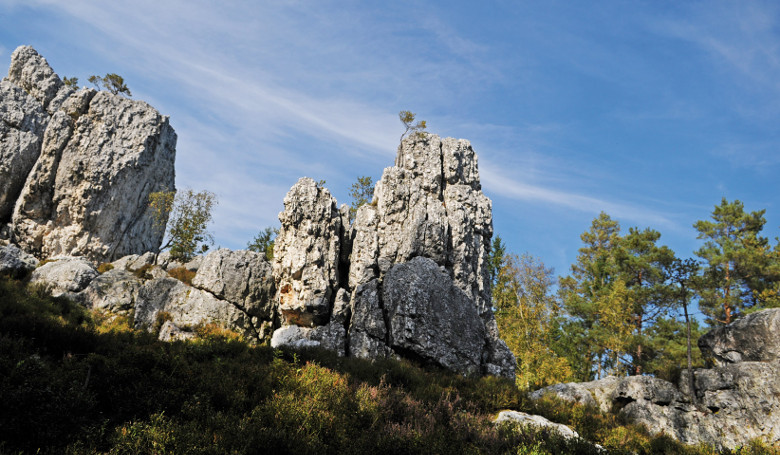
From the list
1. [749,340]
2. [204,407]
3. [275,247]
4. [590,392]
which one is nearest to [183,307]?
[275,247]

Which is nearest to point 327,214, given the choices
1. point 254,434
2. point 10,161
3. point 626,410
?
point 626,410

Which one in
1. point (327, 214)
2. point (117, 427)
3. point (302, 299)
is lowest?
point (117, 427)

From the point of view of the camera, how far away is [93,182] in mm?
36688

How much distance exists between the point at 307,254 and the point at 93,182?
2203 centimetres

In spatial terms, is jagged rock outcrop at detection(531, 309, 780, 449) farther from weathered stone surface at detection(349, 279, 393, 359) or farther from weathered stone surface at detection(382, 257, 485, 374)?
weathered stone surface at detection(349, 279, 393, 359)

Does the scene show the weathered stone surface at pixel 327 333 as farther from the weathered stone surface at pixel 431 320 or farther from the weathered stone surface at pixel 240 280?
the weathered stone surface at pixel 431 320

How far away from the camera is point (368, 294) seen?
2672 cm

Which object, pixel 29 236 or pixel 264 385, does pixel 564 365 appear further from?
pixel 29 236

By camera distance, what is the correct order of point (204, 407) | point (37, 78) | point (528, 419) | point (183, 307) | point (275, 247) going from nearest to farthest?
1. point (204, 407)
2. point (528, 419)
3. point (183, 307)
4. point (275, 247)
5. point (37, 78)

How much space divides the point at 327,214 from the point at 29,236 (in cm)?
2627

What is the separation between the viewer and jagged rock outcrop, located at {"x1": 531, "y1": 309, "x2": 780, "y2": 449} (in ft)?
70.1

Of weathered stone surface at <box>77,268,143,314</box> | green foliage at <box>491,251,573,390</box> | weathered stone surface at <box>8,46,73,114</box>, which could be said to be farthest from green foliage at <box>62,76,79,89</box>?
green foliage at <box>491,251,573,390</box>

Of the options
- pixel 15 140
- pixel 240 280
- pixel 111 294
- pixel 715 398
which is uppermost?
pixel 15 140

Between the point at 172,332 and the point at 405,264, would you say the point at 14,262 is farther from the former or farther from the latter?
the point at 405,264
